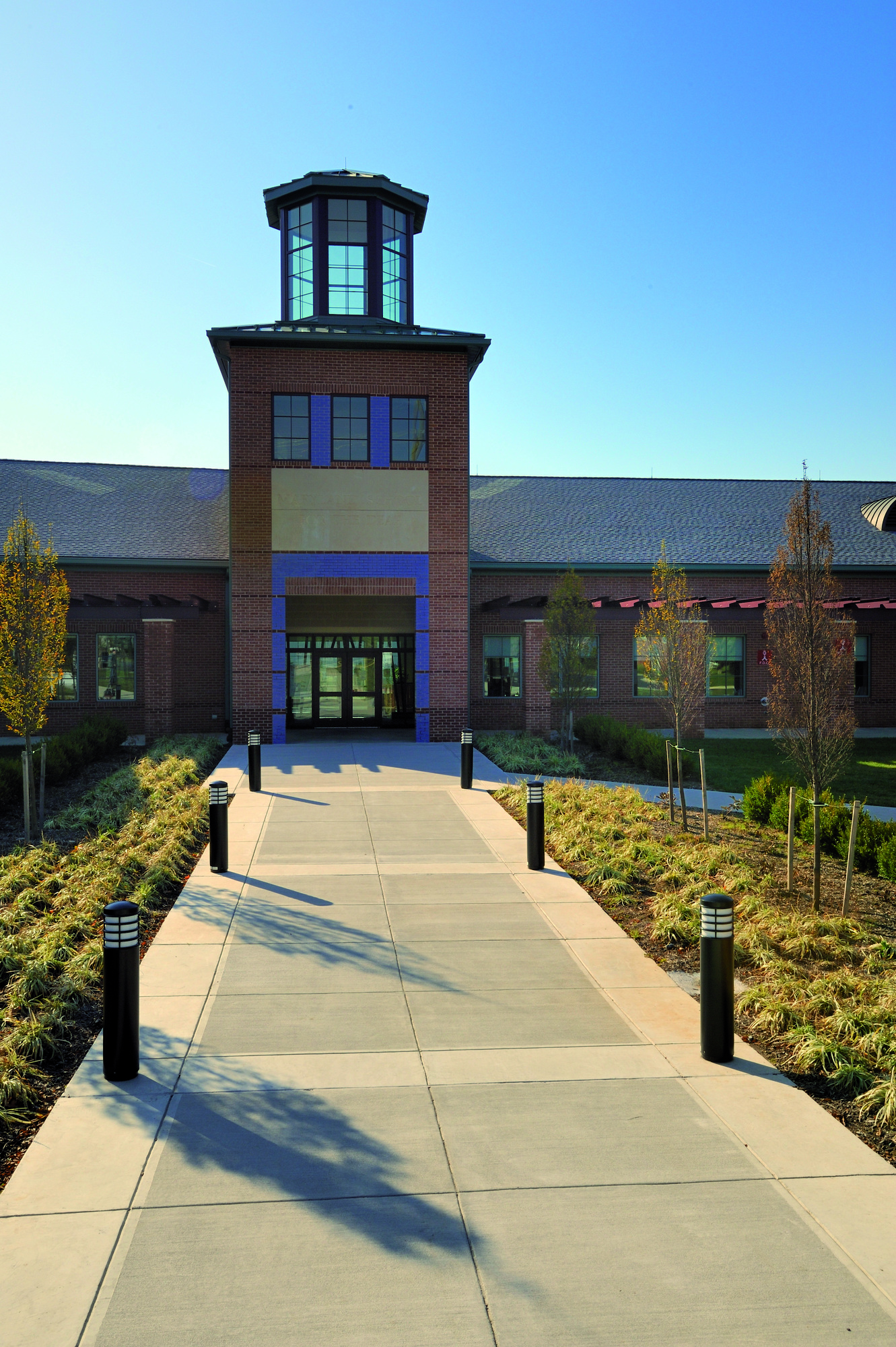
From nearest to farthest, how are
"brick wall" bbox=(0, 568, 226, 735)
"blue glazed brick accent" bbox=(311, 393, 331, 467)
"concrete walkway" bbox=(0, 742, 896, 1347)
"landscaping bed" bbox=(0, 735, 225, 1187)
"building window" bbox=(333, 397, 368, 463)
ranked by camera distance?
"concrete walkway" bbox=(0, 742, 896, 1347) → "landscaping bed" bbox=(0, 735, 225, 1187) → "blue glazed brick accent" bbox=(311, 393, 331, 467) → "building window" bbox=(333, 397, 368, 463) → "brick wall" bbox=(0, 568, 226, 735)

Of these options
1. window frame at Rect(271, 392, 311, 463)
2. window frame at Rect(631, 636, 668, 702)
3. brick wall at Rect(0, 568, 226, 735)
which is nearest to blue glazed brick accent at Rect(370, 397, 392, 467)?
window frame at Rect(271, 392, 311, 463)

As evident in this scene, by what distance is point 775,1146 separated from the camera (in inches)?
198

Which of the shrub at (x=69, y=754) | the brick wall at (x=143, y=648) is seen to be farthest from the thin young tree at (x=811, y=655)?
the brick wall at (x=143, y=648)

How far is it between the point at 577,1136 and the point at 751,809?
9.83 meters

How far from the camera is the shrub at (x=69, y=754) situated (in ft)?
50.1

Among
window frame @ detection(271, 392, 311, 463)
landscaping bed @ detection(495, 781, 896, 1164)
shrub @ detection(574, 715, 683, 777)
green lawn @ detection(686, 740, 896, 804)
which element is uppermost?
window frame @ detection(271, 392, 311, 463)

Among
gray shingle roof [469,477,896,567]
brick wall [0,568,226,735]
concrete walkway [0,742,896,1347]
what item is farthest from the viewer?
gray shingle roof [469,477,896,567]

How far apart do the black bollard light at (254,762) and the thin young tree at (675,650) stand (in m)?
6.83

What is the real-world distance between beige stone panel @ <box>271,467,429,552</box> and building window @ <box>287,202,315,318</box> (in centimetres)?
559

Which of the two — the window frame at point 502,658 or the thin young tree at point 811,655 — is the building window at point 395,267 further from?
the thin young tree at point 811,655

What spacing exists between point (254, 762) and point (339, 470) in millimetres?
8875

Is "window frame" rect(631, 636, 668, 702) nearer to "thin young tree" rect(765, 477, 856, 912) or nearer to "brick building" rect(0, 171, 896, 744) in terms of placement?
"brick building" rect(0, 171, 896, 744)

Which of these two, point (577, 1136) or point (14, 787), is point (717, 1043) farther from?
point (14, 787)

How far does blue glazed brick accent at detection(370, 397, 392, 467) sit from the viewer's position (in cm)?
2266
